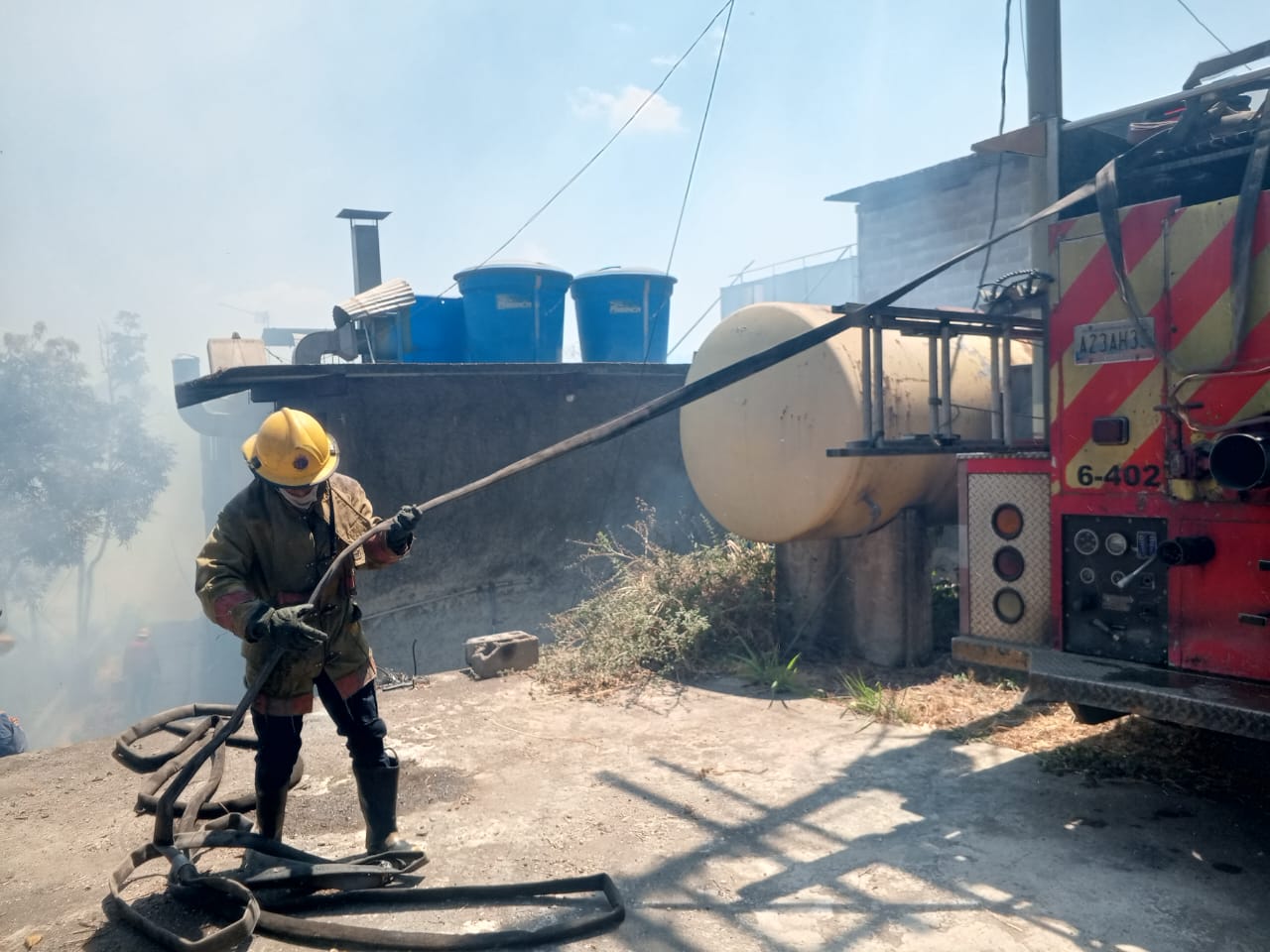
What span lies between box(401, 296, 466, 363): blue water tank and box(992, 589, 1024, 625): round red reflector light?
286 inches

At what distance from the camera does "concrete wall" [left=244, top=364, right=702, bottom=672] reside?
8.63 meters

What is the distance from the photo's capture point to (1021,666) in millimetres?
3814

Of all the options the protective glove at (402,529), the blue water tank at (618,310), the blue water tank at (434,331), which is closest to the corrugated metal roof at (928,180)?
the blue water tank at (618,310)

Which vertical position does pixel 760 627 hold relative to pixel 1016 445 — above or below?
below

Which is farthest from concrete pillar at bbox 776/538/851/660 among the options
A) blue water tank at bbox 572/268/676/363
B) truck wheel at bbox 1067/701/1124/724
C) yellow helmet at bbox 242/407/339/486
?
blue water tank at bbox 572/268/676/363

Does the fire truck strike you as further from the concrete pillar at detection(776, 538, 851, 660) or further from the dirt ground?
the concrete pillar at detection(776, 538, 851, 660)

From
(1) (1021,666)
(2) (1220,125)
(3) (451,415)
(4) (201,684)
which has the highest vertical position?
(2) (1220,125)

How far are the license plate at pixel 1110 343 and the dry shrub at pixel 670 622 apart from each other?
3477mm

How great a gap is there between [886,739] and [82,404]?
23424 mm

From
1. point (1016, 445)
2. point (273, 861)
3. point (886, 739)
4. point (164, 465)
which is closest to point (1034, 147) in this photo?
point (1016, 445)

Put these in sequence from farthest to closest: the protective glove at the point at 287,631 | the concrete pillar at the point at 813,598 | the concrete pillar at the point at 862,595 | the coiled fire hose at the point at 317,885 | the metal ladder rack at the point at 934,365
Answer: the concrete pillar at the point at 813,598 → the concrete pillar at the point at 862,595 → the metal ladder rack at the point at 934,365 → the protective glove at the point at 287,631 → the coiled fire hose at the point at 317,885

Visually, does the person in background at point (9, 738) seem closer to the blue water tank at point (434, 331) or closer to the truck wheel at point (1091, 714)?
the blue water tank at point (434, 331)

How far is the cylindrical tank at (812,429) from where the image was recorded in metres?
5.74

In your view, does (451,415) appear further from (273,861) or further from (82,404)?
(82,404)
